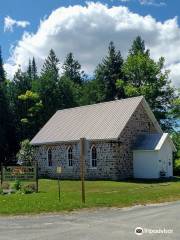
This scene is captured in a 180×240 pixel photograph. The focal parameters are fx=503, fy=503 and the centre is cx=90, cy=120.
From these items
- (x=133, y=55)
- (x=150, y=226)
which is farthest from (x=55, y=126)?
(x=150, y=226)

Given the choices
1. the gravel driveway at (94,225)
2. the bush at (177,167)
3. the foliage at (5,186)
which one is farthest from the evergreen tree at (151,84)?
the gravel driveway at (94,225)

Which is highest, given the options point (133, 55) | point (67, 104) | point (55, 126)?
point (133, 55)

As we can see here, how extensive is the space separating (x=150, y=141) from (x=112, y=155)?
3.43m

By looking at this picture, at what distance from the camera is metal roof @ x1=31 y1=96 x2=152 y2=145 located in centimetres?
4053

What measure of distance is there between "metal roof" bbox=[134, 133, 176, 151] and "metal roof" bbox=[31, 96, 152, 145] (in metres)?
→ 2.42

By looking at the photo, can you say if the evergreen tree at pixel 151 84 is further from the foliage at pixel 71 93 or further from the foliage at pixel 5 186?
the foliage at pixel 5 186

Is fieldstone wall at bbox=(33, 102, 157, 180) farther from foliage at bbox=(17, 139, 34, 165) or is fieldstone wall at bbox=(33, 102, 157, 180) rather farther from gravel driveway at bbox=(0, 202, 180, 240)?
gravel driveway at bbox=(0, 202, 180, 240)

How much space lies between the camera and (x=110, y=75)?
225ft

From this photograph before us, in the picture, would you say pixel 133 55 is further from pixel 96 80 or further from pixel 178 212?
pixel 178 212

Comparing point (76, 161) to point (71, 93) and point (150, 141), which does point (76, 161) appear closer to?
point (150, 141)

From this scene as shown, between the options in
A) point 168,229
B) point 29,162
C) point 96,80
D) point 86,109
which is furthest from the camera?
point 96,80

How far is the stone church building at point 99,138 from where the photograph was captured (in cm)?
3991

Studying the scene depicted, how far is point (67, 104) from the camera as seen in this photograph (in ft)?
220

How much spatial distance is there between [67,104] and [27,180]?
37.5 metres
